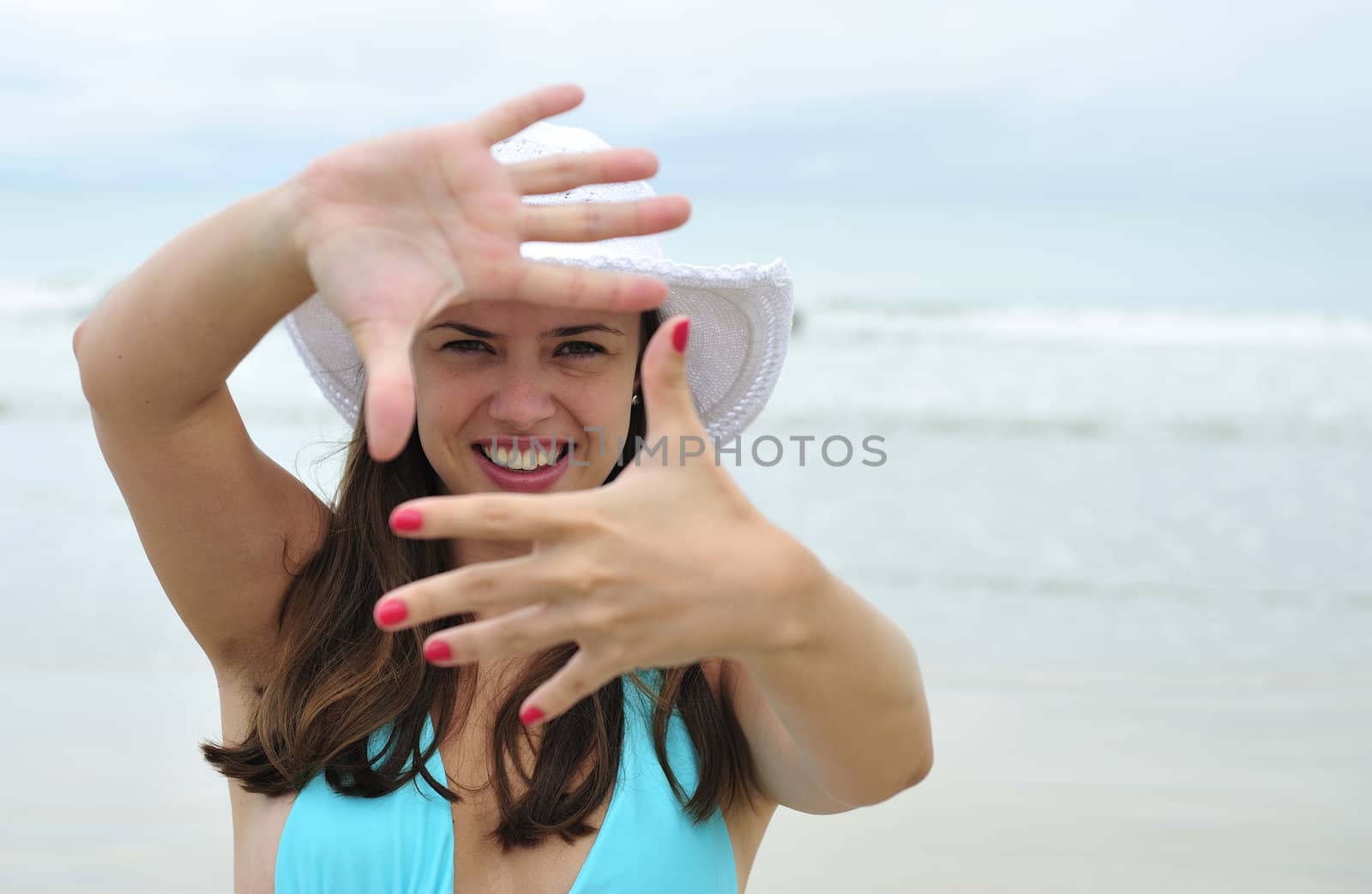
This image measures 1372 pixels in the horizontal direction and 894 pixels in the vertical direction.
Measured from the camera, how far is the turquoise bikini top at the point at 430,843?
2.02 m

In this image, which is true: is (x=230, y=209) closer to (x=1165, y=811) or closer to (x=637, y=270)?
(x=637, y=270)

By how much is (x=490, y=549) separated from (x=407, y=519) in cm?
117

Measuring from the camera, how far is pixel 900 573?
646cm

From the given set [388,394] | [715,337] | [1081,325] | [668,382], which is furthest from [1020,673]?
[1081,325]

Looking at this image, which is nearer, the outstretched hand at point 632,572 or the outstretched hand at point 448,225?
the outstretched hand at point 632,572

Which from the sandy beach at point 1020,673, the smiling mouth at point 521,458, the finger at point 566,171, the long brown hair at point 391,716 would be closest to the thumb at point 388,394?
the finger at point 566,171

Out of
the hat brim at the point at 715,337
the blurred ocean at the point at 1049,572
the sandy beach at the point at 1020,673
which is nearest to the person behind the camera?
the hat brim at the point at 715,337

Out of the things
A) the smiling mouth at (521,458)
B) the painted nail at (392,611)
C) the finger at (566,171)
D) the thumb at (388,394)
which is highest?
the finger at (566,171)

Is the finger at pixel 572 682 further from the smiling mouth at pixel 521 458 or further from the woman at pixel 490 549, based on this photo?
the smiling mouth at pixel 521 458

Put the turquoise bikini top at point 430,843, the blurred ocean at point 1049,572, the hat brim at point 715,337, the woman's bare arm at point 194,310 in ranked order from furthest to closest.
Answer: the blurred ocean at point 1049,572, the hat brim at point 715,337, the turquoise bikini top at point 430,843, the woman's bare arm at point 194,310

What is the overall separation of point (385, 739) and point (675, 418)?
3.18 ft

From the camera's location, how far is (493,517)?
127cm

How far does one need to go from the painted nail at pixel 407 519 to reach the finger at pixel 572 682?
0.21m

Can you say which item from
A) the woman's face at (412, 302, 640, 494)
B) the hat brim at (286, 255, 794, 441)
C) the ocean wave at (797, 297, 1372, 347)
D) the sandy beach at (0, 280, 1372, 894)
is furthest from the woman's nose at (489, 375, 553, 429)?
the ocean wave at (797, 297, 1372, 347)
